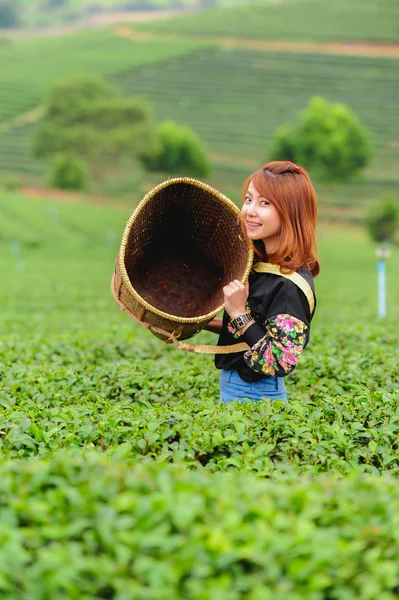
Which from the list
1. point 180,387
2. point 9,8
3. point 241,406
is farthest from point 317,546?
point 9,8

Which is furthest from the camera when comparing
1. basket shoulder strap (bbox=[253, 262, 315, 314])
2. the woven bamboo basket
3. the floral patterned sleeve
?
the woven bamboo basket

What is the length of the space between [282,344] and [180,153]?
4924 cm

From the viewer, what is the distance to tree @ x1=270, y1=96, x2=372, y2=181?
163ft

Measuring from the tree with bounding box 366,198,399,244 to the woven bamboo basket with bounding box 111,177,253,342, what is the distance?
118 feet

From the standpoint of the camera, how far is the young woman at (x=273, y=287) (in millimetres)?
3885

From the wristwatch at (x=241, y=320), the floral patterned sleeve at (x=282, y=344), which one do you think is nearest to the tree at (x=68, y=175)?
the wristwatch at (x=241, y=320)

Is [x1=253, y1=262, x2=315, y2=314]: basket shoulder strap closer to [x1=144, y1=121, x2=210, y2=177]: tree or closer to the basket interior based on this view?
the basket interior

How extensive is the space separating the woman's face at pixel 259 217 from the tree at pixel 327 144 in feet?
153

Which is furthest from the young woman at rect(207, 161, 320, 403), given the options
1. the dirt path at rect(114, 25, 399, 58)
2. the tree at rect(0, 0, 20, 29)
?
the tree at rect(0, 0, 20, 29)

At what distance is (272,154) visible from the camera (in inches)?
2053

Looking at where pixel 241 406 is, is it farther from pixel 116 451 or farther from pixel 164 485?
pixel 164 485

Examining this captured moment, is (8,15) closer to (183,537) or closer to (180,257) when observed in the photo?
(180,257)

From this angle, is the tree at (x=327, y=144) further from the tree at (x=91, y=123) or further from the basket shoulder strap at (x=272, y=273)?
the basket shoulder strap at (x=272, y=273)

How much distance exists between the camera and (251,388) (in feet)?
14.0
